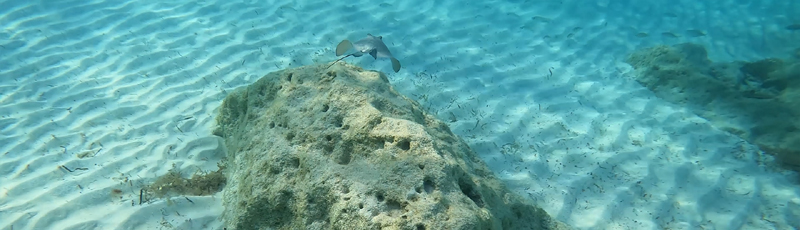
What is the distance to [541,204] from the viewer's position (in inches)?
158

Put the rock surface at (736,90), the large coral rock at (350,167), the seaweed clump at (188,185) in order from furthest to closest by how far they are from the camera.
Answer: the rock surface at (736,90) < the seaweed clump at (188,185) < the large coral rock at (350,167)

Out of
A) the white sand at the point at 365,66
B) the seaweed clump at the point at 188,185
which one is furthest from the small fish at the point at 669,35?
the seaweed clump at the point at 188,185

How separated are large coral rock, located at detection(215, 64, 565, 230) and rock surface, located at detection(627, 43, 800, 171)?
4.16m

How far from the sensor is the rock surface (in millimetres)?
5418

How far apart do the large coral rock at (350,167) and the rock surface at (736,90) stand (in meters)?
4.16

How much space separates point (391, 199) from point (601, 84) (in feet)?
Result: 18.8

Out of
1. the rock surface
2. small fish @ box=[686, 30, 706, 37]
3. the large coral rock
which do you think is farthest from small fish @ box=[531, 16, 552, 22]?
the large coral rock

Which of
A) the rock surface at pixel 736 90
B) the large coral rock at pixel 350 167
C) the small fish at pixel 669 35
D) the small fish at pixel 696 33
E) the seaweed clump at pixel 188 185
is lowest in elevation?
the small fish at pixel 696 33

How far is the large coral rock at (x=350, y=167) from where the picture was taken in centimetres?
222

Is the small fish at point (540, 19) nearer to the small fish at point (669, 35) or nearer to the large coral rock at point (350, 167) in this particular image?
the small fish at point (669, 35)

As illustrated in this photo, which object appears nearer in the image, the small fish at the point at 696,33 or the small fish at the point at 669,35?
the small fish at the point at 669,35

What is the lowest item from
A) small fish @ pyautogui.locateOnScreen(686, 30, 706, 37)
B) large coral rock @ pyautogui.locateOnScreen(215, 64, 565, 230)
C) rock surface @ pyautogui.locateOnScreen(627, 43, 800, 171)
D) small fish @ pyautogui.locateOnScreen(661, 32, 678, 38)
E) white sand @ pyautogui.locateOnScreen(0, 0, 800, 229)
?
small fish @ pyautogui.locateOnScreen(686, 30, 706, 37)

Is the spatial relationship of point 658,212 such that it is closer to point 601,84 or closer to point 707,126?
point 707,126

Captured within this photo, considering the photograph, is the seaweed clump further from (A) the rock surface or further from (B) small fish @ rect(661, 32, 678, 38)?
(B) small fish @ rect(661, 32, 678, 38)
